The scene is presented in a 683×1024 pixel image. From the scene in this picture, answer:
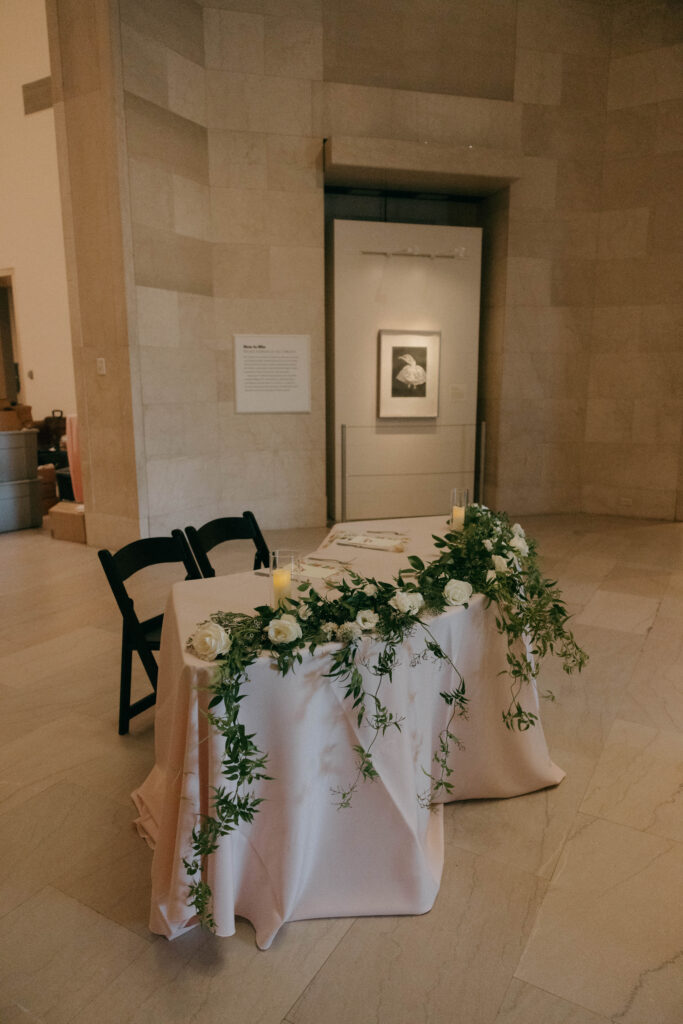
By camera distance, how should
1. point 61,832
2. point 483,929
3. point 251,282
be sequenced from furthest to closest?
1. point 251,282
2. point 61,832
3. point 483,929

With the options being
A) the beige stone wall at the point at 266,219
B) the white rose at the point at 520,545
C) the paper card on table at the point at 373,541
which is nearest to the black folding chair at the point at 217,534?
the paper card on table at the point at 373,541

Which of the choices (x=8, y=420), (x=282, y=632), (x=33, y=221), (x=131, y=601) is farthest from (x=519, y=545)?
(x=33, y=221)

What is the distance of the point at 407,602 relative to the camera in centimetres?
186

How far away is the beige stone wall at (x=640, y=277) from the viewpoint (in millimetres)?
6738

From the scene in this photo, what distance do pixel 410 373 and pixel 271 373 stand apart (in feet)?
5.22

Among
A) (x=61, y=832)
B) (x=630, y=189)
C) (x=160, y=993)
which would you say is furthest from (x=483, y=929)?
(x=630, y=189)

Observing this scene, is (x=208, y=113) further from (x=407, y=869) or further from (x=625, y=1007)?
(x=625, y=1007)

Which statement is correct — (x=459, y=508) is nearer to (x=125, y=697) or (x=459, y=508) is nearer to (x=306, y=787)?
(x=306, y=787)

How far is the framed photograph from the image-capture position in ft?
22.8

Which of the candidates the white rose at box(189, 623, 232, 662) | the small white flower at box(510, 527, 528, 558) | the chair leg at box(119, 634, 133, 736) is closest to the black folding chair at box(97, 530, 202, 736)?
the chair leg at box(119, 634, 133, 736)

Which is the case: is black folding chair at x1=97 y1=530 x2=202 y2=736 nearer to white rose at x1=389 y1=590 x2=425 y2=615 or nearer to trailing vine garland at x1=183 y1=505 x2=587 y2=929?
trailing vine garland at x1=183 y1=505 x2=587 y2=929

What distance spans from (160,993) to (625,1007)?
1.18m

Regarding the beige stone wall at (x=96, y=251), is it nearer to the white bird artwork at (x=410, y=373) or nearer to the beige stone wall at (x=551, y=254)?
the white bird artwork at (x=410, y=373)

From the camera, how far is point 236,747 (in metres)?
1.59
